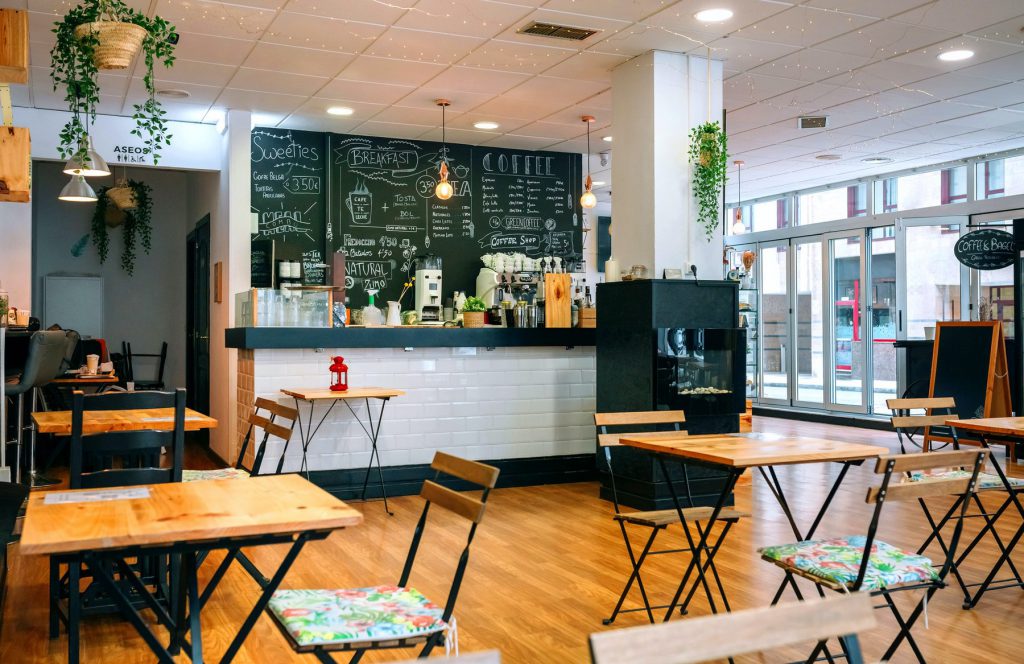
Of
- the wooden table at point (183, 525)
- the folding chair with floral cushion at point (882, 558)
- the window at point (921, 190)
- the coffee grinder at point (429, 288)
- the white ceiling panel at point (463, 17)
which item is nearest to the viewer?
Answer: the wooden table at point (183, 525)

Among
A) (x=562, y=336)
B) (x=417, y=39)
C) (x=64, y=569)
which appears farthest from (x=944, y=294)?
(x=64, y=569)

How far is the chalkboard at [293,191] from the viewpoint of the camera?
845cm

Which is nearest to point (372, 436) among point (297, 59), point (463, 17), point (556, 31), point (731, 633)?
point (297, 59)

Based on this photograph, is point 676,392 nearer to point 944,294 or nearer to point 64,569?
point 64,569

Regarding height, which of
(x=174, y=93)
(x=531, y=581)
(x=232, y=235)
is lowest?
(x=531, y=581)

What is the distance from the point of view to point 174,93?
729 centimetres

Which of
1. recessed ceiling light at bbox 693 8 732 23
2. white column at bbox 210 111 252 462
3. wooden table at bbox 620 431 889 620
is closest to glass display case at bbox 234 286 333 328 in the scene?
white column at bbox 210 111 252 462

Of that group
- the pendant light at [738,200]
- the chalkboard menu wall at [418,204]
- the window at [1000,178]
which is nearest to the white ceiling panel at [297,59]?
the chalkboard menu wall at [418,204]

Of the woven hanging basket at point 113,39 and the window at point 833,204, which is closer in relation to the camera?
the woven hanging basket at point 113,39

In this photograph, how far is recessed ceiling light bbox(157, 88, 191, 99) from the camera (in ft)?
23.6

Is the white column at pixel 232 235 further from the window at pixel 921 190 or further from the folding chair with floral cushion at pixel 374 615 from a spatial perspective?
the window at pixel 921 190

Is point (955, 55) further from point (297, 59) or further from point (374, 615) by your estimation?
point (374, 615)

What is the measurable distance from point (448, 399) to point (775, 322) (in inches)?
276

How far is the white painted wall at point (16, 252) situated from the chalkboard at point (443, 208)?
2.59 metres
